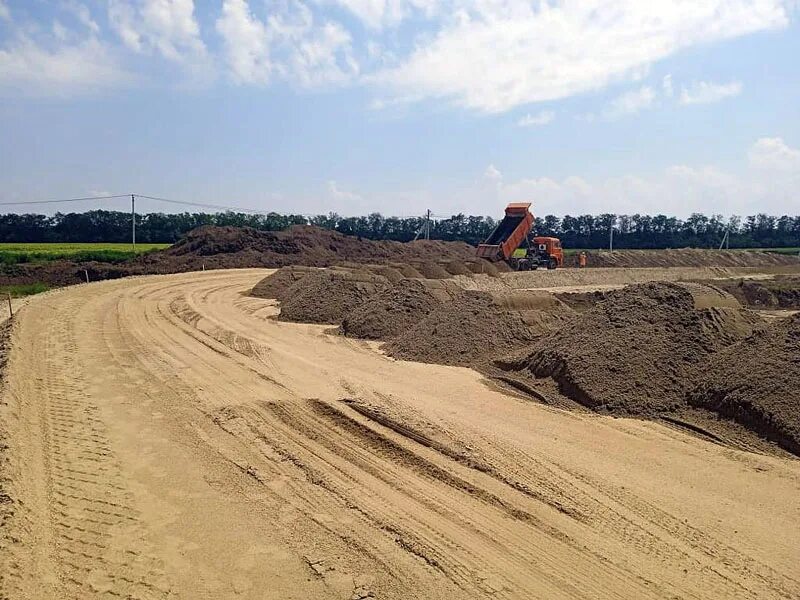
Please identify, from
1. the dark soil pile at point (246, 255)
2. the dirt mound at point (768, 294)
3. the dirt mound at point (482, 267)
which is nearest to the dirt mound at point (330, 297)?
the dirt mound at point (482, 267)

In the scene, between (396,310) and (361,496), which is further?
(396,310)

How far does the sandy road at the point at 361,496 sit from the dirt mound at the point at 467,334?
8.11ft

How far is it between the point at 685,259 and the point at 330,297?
37.0m

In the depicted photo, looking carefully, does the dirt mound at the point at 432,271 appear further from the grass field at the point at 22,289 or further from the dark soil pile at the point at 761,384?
the dark soil pile at the point at 761,384

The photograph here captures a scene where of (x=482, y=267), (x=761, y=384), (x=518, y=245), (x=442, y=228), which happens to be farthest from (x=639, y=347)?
(x=442, y=228)

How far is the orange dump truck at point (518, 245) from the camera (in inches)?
1416

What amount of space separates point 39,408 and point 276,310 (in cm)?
1396

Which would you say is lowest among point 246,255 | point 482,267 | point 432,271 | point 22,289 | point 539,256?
point 22,289

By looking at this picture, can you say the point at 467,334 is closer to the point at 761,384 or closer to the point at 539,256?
the point at 761,384

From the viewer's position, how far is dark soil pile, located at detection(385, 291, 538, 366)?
14078 mm

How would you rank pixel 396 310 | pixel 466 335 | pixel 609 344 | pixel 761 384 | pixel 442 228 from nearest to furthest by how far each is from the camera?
pixel 761 384
pixel 609 344
pixel 466 335
pixel 396 310
pixel 442 228

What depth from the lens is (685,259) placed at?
161 feet

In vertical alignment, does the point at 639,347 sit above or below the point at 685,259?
below

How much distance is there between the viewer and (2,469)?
675 centimetres
